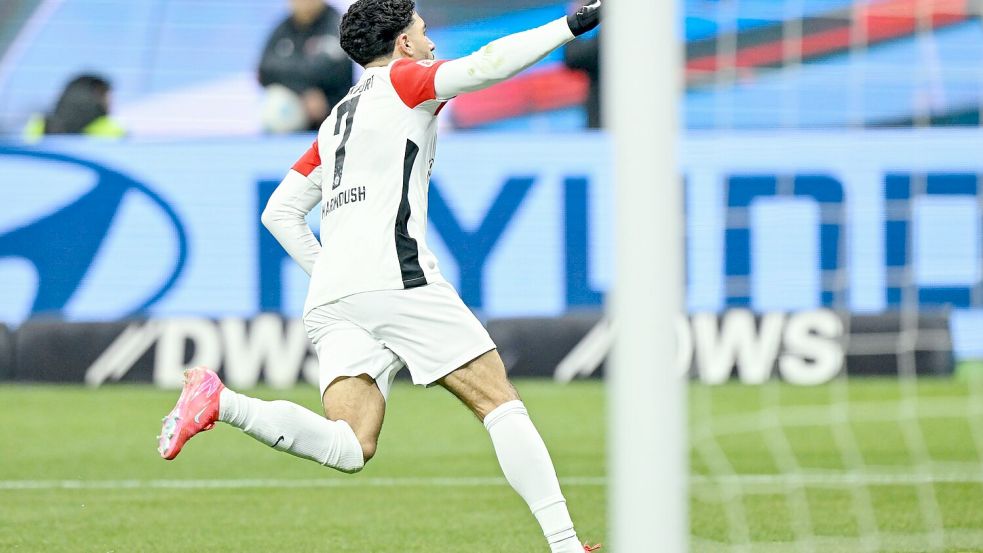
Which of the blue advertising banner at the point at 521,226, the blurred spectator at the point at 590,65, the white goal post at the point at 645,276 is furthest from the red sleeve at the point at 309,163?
the blurred spectator at the point at 590,65

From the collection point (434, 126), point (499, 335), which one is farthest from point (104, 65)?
point (434, 126)

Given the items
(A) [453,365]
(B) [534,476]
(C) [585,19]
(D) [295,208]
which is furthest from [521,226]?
(C) [585,19]

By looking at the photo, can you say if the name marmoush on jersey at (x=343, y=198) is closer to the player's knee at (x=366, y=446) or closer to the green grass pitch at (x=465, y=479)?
the player's knee at (x=366, y=446)

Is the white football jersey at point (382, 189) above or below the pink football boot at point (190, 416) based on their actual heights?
above

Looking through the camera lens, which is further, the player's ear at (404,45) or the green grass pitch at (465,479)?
the green grass pitch at (465,479)

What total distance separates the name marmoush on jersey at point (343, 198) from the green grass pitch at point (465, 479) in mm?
1357

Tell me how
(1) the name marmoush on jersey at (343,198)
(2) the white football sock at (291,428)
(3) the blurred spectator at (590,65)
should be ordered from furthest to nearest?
(3) the blurred spectator at (590,65)
(1) the name marmoush on jersey at (343,198)
(2) the white football sock at (291,428)

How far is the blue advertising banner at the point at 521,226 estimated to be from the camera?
12133 millimetres

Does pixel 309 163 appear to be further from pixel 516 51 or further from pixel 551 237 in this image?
pixel 551 237

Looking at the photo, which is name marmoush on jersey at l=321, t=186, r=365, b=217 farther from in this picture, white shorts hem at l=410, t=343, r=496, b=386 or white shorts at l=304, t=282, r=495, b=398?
white shorts hem at l=410, t=343, r=496, b=386

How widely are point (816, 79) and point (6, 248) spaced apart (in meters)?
7.27

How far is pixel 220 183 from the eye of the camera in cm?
1220

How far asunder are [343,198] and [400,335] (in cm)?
48

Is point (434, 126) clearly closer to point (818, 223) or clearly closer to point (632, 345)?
point (632, 345)
